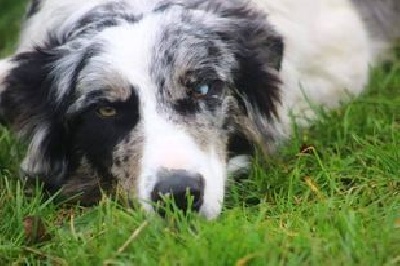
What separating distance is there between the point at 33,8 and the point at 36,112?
34.9 inches

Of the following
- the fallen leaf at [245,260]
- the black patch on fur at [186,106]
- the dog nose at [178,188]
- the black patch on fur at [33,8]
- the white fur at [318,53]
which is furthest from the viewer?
the black patch on fur at [33,8]

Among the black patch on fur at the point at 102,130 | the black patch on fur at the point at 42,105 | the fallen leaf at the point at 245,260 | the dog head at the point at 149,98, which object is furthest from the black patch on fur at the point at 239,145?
the fallen leaf at the point at 245,260

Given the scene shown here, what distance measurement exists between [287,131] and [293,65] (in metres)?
0.36

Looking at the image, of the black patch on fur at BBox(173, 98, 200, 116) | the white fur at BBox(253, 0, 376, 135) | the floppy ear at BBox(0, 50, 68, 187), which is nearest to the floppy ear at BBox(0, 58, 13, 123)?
the floppy ear at BBox(0, 50, 68, 187)

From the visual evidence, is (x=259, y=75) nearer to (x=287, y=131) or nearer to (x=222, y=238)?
(x=287, y=131)

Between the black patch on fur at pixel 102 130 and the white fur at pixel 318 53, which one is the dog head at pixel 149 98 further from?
the white fur at pixel 318 53

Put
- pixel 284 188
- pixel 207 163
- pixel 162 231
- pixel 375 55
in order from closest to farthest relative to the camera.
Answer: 1. pixel 162 231
2. pixel 207 163
3. pixel 284 188
4. pixel 375 55

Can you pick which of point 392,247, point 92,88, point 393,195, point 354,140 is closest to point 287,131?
point 354,140

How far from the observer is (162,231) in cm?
317

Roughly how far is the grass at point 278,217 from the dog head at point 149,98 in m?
0.15

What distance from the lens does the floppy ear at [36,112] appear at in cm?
379

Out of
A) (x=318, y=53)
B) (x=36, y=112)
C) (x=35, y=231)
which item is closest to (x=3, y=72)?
(x=36, y=112)

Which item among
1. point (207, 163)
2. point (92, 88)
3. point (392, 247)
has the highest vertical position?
point (92, 88)

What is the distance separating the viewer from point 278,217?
3420 mm
